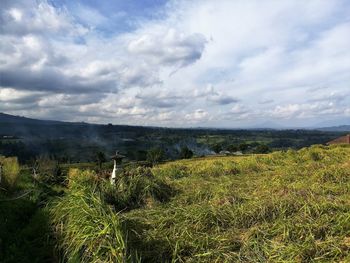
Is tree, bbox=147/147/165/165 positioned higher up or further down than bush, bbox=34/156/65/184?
further down

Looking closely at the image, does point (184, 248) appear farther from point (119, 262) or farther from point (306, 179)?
point (306, 179)

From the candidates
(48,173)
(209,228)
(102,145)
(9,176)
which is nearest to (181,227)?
(209,228)

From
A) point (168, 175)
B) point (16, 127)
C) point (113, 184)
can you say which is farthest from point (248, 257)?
point (16, 127)

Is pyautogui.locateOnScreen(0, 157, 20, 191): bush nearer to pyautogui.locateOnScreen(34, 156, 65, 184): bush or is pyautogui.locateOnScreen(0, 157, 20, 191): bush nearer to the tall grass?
pyautogui.locateOnScreen(34, 156, 65, 184): bush

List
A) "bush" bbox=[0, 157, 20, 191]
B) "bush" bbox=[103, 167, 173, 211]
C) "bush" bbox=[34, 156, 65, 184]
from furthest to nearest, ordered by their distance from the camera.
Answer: "bush" bbox=[34, 156, 65, 184], "bush" bbox=[0, 157, 20, 191], "bush" bbox=[103, 167, 173, 211]

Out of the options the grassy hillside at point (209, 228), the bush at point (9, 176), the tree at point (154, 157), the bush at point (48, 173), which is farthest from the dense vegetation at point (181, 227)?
the tree at point (154, 157)

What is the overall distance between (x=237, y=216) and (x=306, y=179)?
18.0 ft

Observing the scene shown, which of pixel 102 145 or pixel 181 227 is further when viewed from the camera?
pixel 102 145

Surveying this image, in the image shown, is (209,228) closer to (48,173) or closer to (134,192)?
(134,192)

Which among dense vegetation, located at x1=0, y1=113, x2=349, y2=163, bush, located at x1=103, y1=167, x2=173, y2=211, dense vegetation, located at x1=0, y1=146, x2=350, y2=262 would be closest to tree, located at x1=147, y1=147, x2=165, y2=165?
dense vegetation, located at x1=0, y1=113, x2=349, y2=163

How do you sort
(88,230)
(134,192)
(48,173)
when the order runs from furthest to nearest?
(48,173) < (134,192) < (88,230)

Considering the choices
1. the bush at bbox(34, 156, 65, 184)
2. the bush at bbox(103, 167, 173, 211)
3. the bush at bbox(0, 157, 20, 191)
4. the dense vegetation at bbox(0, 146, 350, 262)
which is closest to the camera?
the dense vegetation at bbox(0, 146, 350, 262)

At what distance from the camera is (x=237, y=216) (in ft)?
22.6

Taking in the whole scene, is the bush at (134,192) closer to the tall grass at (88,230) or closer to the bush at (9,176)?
the tall grass at (88,230)
